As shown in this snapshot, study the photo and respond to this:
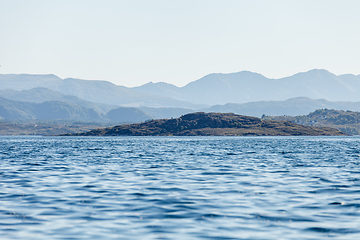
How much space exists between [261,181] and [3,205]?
75.6ft

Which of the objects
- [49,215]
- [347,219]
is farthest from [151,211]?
[347,219]

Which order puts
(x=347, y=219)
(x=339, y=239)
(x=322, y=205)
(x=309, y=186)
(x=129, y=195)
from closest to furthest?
(x=339, y=239) < (x=347, y=219) < (x=322, y=205) < (x=129, y=195) < (x=309, y=186)

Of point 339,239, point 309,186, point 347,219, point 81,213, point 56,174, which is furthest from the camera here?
point 56,174

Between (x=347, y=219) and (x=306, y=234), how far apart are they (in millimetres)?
4637

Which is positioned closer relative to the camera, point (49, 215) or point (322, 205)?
point (49, 215)

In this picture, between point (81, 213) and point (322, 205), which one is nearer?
point (81, 213)

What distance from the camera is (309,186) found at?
122 feet

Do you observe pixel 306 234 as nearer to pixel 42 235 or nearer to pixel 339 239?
pixel 339 239

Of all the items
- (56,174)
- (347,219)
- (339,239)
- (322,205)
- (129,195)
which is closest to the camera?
(339,239)

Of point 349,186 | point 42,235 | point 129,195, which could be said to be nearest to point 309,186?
point 349,186

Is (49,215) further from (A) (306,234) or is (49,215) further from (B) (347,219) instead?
(B) (347,219)

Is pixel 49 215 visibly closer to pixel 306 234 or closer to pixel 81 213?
pixel 81 213

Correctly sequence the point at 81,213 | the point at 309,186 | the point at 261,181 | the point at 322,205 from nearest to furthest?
the point at 81,213
the point at 322,205
the point at 309,186
the point at 261,181

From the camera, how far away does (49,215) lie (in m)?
25.5
